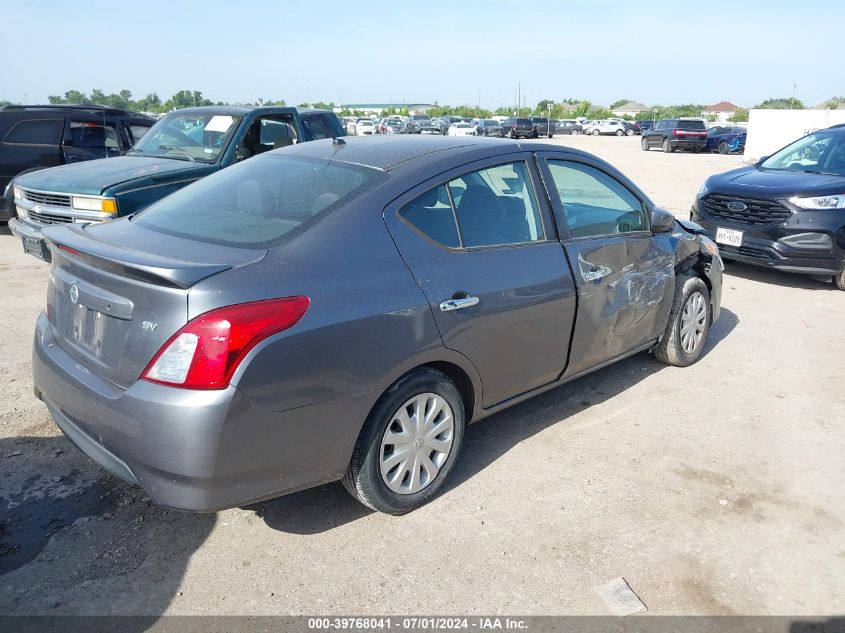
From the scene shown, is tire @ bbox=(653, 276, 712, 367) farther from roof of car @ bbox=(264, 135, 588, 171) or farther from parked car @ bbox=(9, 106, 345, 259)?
parked car @ bbox=(9, 106, 345, 259)

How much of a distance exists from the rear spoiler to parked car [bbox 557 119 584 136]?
201 feet

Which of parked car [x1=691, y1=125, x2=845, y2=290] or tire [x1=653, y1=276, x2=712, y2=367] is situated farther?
parked car [x1=691, y1=125, x2=845, y2=290]

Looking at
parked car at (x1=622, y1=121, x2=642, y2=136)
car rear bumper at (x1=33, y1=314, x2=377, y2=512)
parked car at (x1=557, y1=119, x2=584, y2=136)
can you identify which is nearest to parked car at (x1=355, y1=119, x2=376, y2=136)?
parked car at (x1=557, y1=119, x2=584, y2=136)

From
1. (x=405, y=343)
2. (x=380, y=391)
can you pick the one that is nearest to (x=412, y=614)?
(x=380, y=391)

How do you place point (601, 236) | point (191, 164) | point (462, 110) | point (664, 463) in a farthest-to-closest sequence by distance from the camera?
point (462, 110) → point (191, 164) → point (601, 236) → point (664, 463)

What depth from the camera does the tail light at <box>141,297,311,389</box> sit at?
2549 mm

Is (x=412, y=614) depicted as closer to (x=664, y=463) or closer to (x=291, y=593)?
(x=291, y=593)

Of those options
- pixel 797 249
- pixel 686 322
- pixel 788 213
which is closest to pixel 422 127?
pixel 788 213

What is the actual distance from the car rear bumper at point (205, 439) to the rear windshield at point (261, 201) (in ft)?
2.38

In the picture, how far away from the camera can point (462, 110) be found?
Result: 319 ft

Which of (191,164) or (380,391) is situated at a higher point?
(191,164)

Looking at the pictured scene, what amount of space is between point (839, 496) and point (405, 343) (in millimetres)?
2440

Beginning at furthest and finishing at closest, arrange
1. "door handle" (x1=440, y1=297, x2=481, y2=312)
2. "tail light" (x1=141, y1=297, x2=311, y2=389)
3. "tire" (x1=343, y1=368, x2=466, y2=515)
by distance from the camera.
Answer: "door handle" (x1=440, y1=297, x2=481, y2=312) < "tire" (x1=343, y1=368, x2=466, y2=515) < "tail light" (x1=141, y1=297, x2=311, y2=389)

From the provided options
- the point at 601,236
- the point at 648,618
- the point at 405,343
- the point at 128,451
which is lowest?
the point at 648,618
